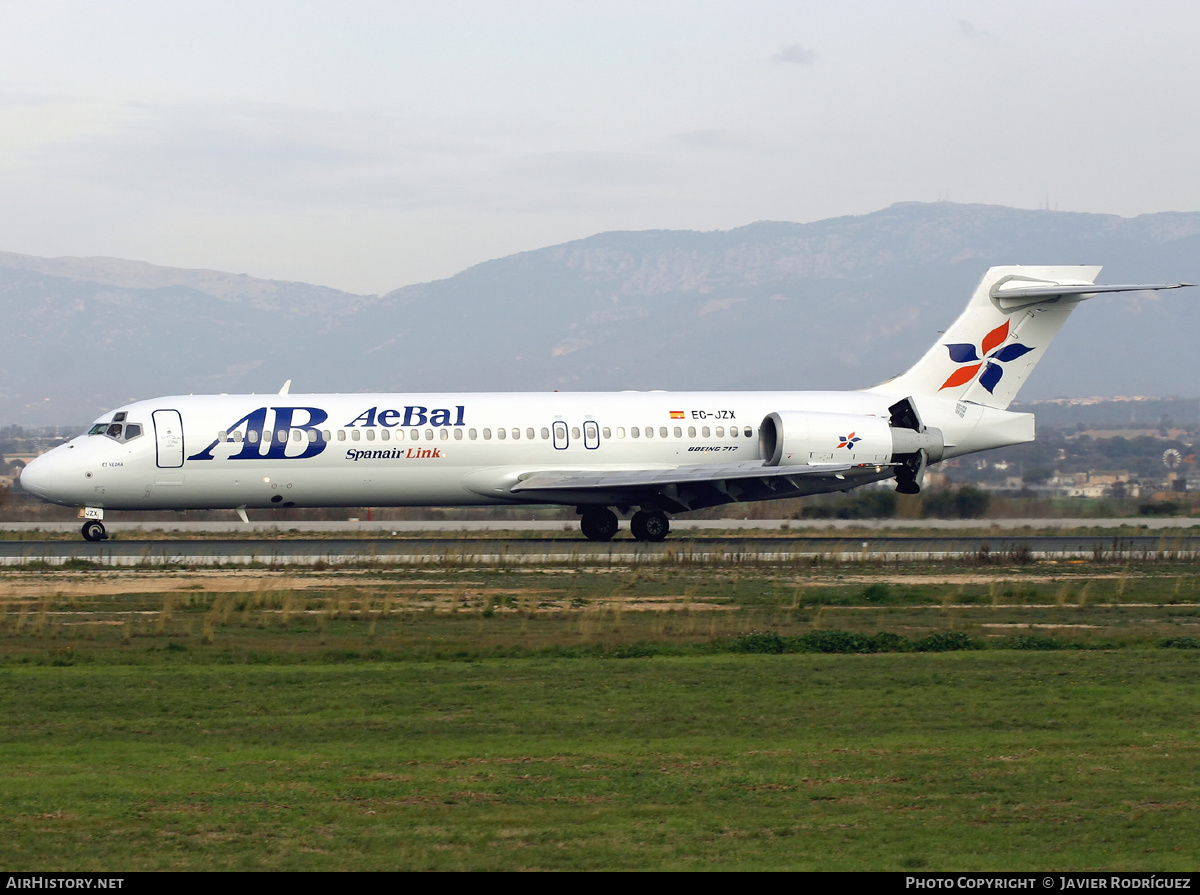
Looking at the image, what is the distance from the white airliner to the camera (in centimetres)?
3650

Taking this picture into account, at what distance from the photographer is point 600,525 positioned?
39.1 m

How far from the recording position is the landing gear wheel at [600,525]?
39094 mm

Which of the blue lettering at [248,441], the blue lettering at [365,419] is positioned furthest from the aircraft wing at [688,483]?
the blue lettering at [248,441]

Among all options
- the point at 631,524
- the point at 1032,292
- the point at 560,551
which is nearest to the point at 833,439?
the point at 631,524

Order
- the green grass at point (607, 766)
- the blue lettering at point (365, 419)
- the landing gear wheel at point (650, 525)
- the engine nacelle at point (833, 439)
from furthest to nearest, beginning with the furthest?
the landing gear wheel at point (650, 525)
the engine nacelle at point (833, 439)
the blue lettering at point (365, 419)
the green grass at point (607, 766)

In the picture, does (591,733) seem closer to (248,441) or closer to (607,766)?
(607,766)

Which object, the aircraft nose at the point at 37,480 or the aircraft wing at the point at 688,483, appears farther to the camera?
the aircraft wing at the point at 688,483

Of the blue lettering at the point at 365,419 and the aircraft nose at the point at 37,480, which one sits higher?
the blue lettering at the point at 365,419

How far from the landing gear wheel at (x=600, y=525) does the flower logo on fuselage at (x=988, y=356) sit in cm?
993

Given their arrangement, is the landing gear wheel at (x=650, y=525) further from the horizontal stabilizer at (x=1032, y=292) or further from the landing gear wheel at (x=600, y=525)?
the horizontal stabilizer at (x=1032, y=292)

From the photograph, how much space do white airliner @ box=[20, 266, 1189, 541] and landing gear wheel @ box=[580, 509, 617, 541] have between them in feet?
0.12

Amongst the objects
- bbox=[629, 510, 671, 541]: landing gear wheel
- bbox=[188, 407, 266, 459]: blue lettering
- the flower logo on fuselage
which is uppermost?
the flower logo on fuselage

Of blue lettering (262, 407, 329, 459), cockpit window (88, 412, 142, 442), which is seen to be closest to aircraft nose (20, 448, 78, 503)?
cockpit window (88, 412, 142, 442)

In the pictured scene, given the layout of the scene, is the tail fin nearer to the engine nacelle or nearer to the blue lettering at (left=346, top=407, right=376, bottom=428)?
the engine nacelle
